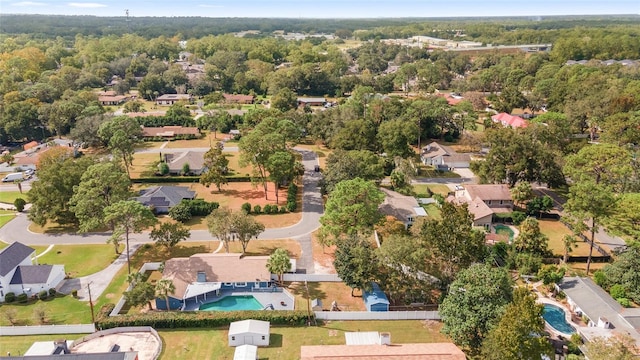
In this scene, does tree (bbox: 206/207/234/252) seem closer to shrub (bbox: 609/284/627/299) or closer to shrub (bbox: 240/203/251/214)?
shrub (bbox: 240/203/251/214)

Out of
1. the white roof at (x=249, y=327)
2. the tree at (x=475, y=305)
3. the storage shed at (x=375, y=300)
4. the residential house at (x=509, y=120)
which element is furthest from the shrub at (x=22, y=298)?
the residential house at (x=509, y=120)

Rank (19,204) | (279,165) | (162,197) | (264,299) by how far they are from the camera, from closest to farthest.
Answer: (264,299) → (19,204) → (279,165) → (162,197)

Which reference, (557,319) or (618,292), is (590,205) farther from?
(557,319)

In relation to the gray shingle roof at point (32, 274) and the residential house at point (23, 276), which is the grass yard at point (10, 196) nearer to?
the residential house at point (23, 276)

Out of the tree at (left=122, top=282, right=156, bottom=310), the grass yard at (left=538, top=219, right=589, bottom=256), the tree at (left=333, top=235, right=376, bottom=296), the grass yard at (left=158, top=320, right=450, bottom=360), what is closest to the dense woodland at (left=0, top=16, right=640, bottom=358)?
the tree at (left=333, top=235, right=376, bottom=296)

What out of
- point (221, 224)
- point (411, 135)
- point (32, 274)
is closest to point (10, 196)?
point (32, 274)

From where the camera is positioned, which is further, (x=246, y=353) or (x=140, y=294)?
(x=140, y=294)
